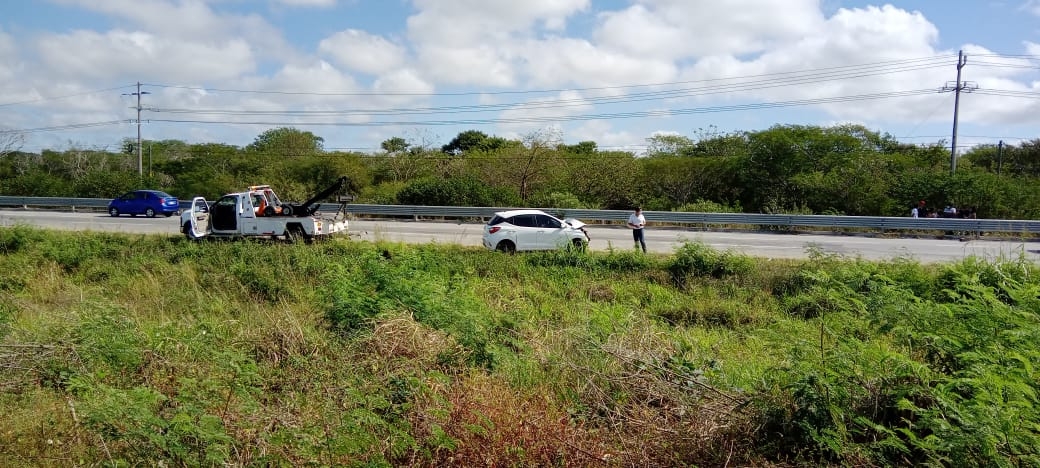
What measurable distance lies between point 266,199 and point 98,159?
1745 inches

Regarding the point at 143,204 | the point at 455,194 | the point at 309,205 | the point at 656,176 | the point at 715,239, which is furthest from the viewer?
the point at 656,176

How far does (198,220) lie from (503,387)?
17.7 m

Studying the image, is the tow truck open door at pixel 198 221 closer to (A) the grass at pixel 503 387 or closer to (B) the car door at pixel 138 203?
(A) the grass at pixel 503 387

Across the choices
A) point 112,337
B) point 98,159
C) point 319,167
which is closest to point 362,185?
point 319,167

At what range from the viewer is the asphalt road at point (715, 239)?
20514 millimetres

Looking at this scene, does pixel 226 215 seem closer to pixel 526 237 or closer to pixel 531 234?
pixel 526 237

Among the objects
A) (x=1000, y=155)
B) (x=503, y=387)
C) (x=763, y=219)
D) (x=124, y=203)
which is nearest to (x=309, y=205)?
(x=503, y=387)

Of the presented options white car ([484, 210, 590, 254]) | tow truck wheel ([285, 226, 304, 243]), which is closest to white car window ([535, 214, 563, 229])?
white car ([484, 210, 590, 254])

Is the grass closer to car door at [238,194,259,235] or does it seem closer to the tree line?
car door at [238,194,259,235]

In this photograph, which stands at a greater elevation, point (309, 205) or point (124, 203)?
point (309, 205)

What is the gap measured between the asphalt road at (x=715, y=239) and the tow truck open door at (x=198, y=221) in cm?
408

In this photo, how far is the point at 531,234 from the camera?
18625 millimetres

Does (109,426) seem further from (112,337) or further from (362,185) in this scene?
(362,185)

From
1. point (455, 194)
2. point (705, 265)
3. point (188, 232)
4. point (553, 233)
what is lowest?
A: point (705, 265)
